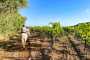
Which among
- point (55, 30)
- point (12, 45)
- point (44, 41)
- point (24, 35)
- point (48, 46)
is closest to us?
point (48, 46)

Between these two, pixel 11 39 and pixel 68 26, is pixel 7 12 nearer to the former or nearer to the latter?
pixel 11 39

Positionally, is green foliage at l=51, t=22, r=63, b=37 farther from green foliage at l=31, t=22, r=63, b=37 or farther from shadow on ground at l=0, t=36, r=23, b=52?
shadow on ground at l=0, t=36, r=23, b=52

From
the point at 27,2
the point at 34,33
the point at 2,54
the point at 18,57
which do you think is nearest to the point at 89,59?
the point at 18,57

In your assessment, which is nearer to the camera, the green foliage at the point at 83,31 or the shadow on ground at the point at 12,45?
the shadow on ground at the point at 12,45

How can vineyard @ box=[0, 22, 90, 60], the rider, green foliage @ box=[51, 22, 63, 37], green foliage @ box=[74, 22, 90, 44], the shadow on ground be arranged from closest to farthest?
vineyard @ box=[0, 22, 90, 60]
the rider
the shadow on ground
green foliage @ box=[74, 22, 90, 44]
green foliage @ box=[51, 22, 63, 37]

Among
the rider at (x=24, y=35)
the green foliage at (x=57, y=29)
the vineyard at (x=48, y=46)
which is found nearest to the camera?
the vineyard at (x=48, y=46)

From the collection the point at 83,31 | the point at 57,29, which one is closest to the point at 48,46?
the point at 57,29

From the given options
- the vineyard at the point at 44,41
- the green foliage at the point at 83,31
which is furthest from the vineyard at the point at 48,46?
the green foliage at the point at 83,31

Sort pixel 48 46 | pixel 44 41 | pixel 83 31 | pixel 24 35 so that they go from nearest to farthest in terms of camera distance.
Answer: pixel 48 46 → pixel 24 35 → pixel 44 41 → pixel 83 31

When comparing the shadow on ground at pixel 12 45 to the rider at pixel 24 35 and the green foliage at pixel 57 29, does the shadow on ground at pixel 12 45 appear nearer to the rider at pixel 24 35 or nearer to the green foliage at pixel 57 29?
the rider at pixel 24 35

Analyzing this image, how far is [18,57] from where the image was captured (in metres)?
26.0

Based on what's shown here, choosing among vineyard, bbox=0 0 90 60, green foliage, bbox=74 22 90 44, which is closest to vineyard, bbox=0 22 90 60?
vineyard, bbox=0 0 90 60

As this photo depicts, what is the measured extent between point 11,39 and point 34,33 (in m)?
2.80

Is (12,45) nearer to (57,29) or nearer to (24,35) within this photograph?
(24,35)
